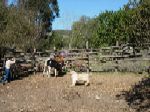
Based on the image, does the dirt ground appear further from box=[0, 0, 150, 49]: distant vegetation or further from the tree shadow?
box=[0, 0, 150, 49]: distant vegetation

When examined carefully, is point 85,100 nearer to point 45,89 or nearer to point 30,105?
point 30,105

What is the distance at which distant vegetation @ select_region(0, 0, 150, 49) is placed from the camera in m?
11.3

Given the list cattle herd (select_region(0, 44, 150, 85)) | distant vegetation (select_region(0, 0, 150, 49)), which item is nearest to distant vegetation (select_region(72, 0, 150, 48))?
distant vegetation (select_region(0, 0, 150, 49))

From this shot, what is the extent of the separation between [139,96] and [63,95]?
3.27 m

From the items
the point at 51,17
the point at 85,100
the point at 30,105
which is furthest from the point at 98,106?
the point at 51,17

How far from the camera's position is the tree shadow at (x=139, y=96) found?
43.2 ft

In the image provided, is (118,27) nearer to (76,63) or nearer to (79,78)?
(76,63)

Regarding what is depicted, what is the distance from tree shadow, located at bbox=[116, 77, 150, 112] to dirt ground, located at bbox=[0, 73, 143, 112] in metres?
0.25

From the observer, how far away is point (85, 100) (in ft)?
49.5

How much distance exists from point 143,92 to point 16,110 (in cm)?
506

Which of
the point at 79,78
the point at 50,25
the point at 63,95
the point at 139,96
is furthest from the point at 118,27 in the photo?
the point at 139,96

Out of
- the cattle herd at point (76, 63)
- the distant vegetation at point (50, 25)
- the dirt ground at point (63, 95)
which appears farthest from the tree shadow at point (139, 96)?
the cattle herd at point (76, 63)

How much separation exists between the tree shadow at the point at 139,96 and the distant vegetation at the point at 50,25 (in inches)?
78.9

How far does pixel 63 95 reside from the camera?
54.0 ft
